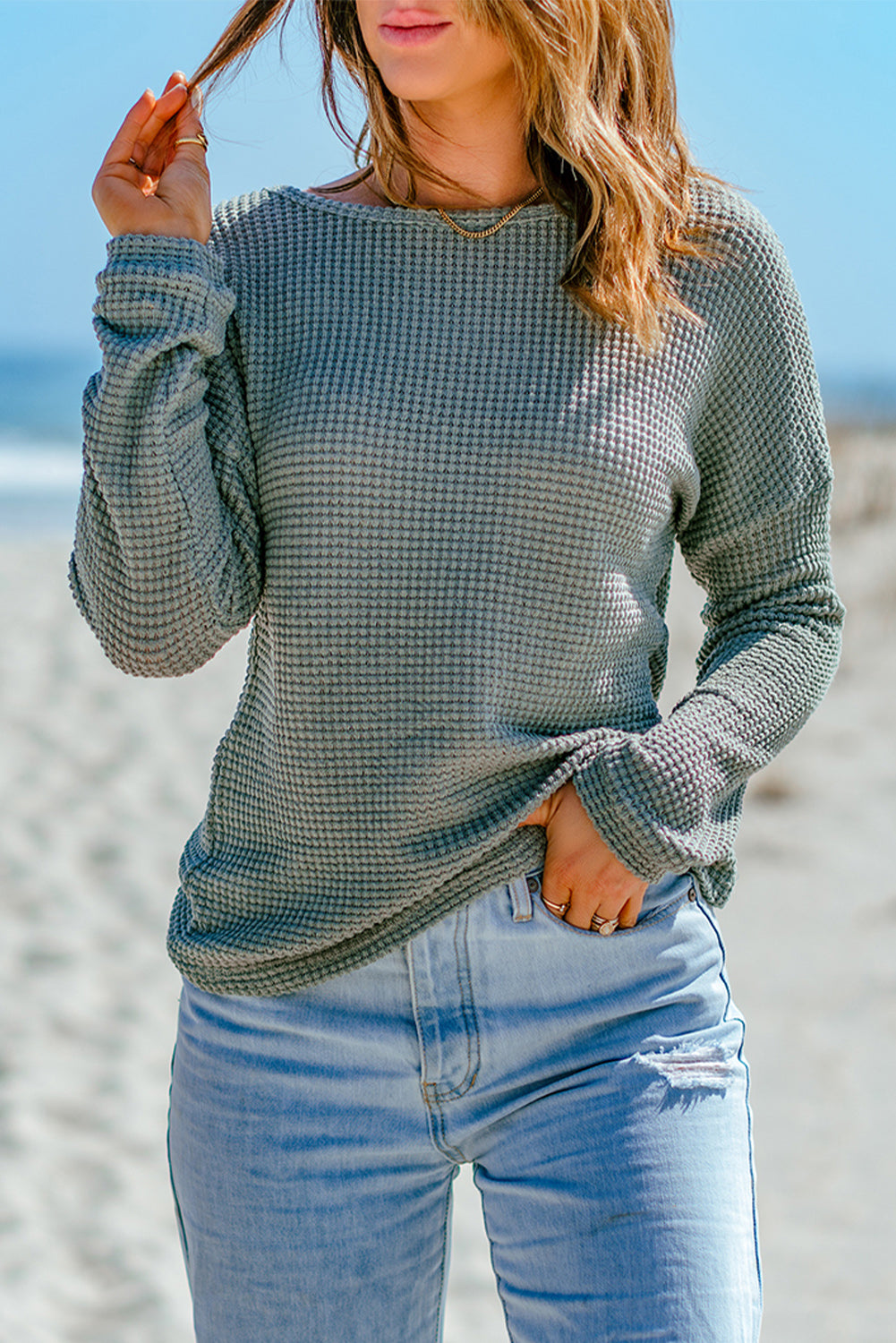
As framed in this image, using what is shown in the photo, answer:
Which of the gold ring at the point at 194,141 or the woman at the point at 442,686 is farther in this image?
the gold ring at the point at 194,141

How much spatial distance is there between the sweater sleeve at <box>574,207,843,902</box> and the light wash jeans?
0.53 ft

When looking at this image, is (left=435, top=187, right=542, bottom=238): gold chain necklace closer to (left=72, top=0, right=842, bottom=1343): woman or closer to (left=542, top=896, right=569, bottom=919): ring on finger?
(left=72, top=0, right=842, bottom=1343): woman

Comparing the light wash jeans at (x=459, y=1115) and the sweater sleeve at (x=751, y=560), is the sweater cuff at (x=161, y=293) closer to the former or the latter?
the sweater sleeve at (x=751, y=560)

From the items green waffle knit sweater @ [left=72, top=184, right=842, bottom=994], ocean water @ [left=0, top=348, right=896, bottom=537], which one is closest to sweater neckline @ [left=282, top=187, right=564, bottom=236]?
green waffle knit sweater @ [left=72, top=184, right=842, bottom=994]

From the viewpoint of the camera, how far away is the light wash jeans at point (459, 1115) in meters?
1.43

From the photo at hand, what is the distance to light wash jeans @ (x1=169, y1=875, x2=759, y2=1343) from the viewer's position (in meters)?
1.43

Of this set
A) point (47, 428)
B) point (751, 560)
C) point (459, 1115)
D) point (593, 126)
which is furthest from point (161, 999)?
point (47, 428)

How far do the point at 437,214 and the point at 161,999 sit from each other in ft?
9.10

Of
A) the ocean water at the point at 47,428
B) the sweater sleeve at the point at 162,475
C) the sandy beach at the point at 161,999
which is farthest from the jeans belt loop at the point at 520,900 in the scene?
the ocean water at the point at 47,428

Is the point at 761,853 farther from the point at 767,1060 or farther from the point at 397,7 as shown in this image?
the point at 397,7

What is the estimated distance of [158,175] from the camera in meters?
1.62

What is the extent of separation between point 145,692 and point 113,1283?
11.7ft

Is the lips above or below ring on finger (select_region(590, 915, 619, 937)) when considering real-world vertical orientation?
above

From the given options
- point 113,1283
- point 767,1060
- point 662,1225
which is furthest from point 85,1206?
point 662,1225
